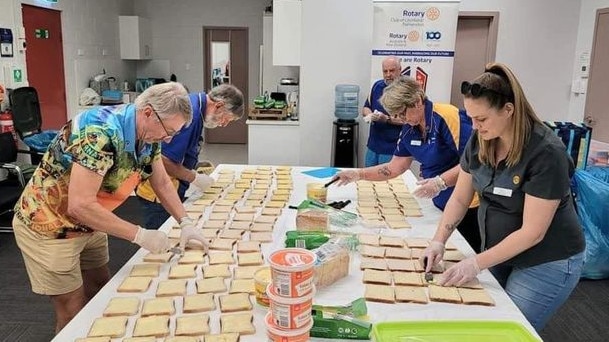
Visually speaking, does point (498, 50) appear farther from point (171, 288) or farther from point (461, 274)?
point (171, 288)

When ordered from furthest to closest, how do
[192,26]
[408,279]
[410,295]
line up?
[192,26] → [408,279] → [410,295]

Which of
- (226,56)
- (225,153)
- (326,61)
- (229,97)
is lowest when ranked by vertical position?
(225,153)

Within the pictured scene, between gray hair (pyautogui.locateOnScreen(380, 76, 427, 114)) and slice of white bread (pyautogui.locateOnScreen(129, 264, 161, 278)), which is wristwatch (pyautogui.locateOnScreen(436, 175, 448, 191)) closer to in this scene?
gray hair (pyautogui.locateOnScreen(380, 76, 427, 114))

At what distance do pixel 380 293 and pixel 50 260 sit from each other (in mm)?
1089

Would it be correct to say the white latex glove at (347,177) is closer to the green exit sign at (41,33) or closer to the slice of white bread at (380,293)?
the slice of white bread at (380,293)

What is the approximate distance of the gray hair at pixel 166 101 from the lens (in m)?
1.56

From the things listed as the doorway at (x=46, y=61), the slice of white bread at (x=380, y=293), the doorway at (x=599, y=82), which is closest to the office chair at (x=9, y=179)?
the doorway at (x=46, y=61)

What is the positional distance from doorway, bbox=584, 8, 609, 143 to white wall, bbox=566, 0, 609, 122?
0.09m

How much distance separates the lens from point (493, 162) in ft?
5.13

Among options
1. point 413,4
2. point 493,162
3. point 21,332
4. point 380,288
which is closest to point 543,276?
point 493,162

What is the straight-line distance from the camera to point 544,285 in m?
1.56

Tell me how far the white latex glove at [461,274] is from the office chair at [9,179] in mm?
3282

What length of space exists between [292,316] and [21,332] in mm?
2153

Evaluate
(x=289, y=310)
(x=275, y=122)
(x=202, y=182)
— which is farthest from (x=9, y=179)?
(x=289, y=310)
